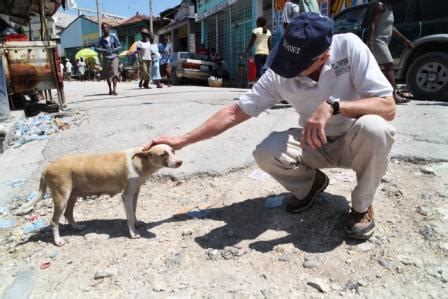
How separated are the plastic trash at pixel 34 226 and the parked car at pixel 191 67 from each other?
13801 millimetres

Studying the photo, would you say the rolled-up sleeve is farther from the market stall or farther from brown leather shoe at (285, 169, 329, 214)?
the market stall

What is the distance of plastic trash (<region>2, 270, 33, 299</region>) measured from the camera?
233 centimetres

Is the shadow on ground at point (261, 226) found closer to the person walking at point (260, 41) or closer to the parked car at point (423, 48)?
the parked car at point (423, 48)

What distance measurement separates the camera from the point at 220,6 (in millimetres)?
19281

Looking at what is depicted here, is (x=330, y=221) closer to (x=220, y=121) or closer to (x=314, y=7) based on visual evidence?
(x=220, y=121)

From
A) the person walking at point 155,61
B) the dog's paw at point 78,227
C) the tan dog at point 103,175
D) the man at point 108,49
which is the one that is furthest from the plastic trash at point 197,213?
the person walking at point 155,61

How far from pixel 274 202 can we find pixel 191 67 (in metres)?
14.1

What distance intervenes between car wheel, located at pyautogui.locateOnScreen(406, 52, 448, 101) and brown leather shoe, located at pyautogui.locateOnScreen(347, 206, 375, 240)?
4702 mm

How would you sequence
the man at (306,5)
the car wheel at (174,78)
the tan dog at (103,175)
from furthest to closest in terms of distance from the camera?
the car wheel at (174,78) → the man at (306,5) → the tan dog at (103,175)

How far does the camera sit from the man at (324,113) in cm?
216

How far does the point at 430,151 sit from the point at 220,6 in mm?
17290

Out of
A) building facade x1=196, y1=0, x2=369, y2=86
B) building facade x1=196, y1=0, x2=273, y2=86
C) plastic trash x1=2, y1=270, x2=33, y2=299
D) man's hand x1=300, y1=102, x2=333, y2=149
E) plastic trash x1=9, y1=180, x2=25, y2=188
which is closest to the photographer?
man's hand x1=300, y1=102, x2=333, y2=149

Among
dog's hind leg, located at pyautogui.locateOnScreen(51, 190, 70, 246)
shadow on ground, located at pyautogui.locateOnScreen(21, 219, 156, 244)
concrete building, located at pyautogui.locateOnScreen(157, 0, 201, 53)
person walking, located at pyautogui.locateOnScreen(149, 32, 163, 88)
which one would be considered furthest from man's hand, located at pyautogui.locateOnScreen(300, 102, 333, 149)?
concrete building, located at pyautogui.locateOnScreen(157, 0, 201, 53)

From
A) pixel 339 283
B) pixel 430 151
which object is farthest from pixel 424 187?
pixel 339 283
